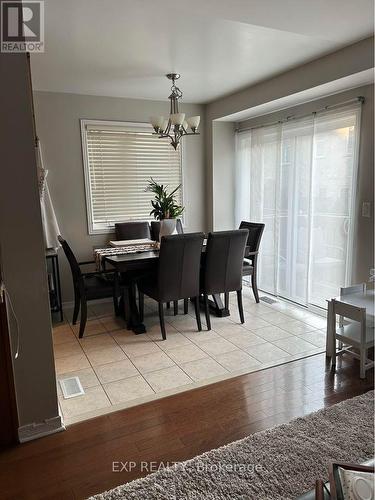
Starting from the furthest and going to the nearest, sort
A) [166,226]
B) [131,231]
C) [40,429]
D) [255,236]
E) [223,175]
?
1. [223,175]
2. [131,231]
3. [255,236]
4. [166,226]
5. [40,429]

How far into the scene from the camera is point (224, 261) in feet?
11.8

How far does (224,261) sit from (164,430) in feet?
5.92

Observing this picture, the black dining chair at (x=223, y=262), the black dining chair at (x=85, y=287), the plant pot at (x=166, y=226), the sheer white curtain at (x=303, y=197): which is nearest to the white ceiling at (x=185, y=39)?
the sheer white curtain at (x=303, y=197)

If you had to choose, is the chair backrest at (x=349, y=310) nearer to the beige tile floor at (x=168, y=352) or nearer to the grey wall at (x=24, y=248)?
the beige tile floor at (x=168, y=352)

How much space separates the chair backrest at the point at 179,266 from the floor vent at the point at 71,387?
1041 millimetres

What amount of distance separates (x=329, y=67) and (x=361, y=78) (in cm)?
29

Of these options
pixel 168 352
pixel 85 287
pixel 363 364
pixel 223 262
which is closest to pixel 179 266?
pixel 223 262

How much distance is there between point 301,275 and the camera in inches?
169

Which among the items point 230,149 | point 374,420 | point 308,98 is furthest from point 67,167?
point 374,420

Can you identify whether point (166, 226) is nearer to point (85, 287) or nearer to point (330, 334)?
point (85, 287)

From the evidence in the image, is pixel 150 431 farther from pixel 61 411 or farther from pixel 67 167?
pixel 67 167

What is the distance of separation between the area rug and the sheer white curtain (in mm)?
1957

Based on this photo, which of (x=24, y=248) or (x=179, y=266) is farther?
(x=179, y=266)

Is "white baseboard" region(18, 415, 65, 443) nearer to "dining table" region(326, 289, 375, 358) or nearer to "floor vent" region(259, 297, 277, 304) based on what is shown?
"dining table" region(326, 289, 375, 358)
